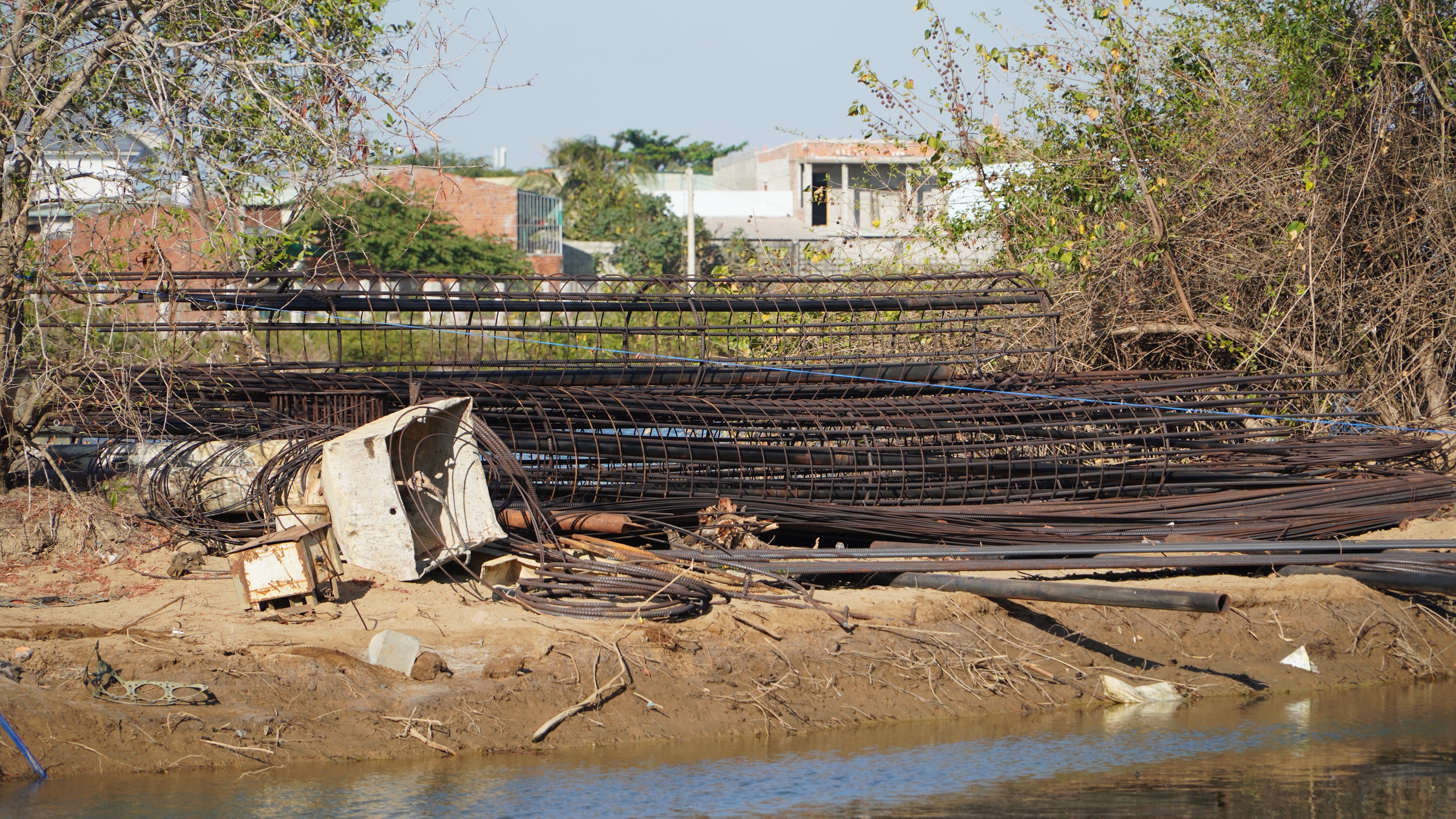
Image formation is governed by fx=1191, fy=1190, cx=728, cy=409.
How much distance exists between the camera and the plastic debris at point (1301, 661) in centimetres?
689

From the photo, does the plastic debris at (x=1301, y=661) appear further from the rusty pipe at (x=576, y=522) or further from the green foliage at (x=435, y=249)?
the green foliage at (x=435, y=249)

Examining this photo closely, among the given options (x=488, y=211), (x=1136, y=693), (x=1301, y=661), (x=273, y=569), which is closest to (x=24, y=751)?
(x=273, y=569)

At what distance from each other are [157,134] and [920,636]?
19.2 feet

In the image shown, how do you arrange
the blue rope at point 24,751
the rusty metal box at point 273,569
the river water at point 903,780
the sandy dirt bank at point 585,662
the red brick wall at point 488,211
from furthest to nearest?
the red brick wall at point 488,211 → the rusty metal box at point 273,569 → the sandy dirt bank at point 585,662 → the blue rope at point 24,751 → the river water at point 903,780

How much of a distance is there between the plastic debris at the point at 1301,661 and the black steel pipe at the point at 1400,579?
0.54 metres

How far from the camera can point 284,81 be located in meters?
8.81

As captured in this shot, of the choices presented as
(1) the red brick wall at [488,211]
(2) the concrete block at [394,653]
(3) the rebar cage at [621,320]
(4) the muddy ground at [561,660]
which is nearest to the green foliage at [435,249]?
(1) the red brick wall at [488,211]

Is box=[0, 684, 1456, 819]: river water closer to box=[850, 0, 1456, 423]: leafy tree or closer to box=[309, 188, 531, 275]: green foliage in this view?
box=[850, 0, 1456, 423]: leafy tree

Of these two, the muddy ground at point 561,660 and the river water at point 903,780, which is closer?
the river water at point 903,780

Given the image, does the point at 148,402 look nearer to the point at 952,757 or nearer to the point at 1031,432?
the point at 952,757

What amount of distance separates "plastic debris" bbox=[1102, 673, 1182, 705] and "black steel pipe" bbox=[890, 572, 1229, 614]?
1.57 feet

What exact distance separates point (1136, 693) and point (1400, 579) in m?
1.65

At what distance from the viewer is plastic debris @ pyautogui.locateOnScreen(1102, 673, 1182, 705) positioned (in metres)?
6.39

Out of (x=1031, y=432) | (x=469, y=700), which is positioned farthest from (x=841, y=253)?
(x=469, y=700)
